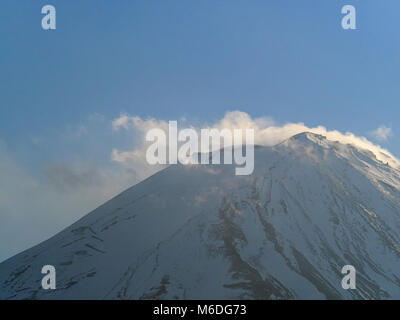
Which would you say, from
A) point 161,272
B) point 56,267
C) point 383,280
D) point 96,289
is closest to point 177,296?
point 161,272

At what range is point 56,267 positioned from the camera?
544 ft

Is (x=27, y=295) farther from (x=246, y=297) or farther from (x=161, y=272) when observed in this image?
(x=246, y=297)

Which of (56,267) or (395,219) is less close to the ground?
(395,219)

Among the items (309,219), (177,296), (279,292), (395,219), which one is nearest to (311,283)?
(279,292)

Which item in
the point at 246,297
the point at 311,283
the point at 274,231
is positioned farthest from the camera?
the point at 274,231

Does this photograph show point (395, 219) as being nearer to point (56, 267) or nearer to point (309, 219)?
point (309, 219)

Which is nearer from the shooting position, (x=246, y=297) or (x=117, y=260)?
(x=246, y=297)

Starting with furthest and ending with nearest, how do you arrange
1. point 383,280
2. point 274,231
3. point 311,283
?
point 274,231
point 383,280
point 311,283

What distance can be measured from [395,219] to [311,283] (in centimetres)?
6799

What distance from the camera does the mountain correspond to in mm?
143625

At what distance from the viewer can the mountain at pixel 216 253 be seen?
144 m

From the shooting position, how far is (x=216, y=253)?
525ft

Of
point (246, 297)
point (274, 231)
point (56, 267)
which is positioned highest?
point (274, 231)

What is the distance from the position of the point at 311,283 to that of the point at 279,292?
1215 cm
